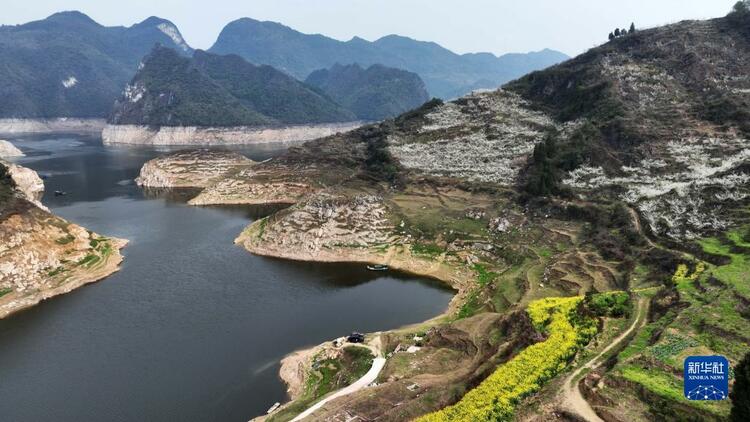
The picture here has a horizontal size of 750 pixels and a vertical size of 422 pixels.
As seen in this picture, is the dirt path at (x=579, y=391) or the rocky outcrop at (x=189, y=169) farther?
the rocky outcrop at (x=189, y=169)

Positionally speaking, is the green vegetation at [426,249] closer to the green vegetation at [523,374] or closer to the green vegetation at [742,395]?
the green vegetation at [523,374]

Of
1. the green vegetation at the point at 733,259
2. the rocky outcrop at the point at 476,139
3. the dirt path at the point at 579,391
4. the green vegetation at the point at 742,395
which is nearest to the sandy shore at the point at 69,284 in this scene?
the rocky outcrop at the point at 476,139

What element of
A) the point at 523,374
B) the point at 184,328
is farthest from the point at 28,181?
the point at 523,374

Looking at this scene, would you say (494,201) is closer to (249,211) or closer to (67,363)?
(249,211)

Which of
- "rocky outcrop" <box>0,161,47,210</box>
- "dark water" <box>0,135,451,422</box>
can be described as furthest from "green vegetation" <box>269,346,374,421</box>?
"rocky outcrop" <box>0,161,47,210</box>

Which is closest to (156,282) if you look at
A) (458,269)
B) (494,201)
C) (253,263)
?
(253,263)

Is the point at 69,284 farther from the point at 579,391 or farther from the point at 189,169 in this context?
the point at 189,169
